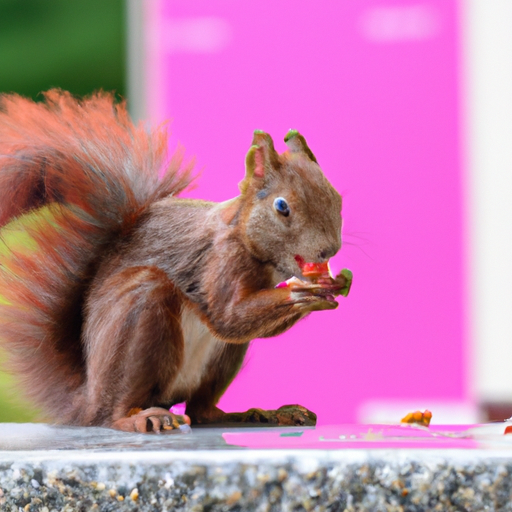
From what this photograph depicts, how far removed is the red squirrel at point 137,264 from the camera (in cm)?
79

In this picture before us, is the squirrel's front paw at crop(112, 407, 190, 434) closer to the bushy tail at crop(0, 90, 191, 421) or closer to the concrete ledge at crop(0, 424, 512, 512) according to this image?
the bushy tail at crop(0, 90, 191, 421)

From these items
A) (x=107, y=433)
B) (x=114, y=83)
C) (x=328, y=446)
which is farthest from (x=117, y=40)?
(x=328, y=446)

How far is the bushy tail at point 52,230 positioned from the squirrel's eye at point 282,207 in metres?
0.22

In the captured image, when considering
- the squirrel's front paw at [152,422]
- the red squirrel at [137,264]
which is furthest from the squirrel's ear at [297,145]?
the squirrel's front paw at [152,422]

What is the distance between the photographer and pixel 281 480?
479 millimetres

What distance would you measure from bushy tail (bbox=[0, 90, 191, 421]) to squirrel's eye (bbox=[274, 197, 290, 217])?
22 centimetres

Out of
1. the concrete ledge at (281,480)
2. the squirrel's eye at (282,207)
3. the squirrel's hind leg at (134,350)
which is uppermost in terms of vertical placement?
the squirrel's eye at (282,207)

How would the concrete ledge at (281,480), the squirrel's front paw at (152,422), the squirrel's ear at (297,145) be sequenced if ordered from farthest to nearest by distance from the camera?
the squirrel's ear at (297,145), the squirrel's front paw at (152,422), the concrete ledge at (281,480)

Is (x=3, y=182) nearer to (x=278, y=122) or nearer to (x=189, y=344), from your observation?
(x=189, y=344)

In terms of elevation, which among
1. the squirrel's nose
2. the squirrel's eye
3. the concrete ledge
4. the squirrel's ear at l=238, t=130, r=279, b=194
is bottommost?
the concrete ledge

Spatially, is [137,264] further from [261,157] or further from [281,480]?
[281,480]

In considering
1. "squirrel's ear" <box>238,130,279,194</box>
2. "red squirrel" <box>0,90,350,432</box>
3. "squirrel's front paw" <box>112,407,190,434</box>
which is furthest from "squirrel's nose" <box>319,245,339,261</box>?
"squirrel's front paw" <box>112,407,190,434</box>

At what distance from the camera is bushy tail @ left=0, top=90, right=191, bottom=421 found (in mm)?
893

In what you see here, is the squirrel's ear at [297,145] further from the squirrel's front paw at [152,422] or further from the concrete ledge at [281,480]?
the concrete ledge at [281,480]
